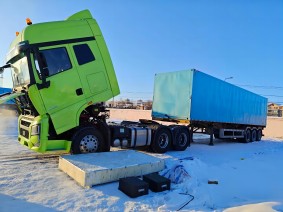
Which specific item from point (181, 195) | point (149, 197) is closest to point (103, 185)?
point (149, 197)

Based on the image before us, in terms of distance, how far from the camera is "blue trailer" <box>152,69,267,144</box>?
11852 mm

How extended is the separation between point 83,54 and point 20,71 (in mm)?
1762

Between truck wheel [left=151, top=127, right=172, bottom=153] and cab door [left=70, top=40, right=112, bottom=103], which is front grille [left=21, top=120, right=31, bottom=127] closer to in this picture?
cab door [left=70, top=40, right=112, bottom=103]

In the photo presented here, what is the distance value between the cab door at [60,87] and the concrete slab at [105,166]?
3.73 ft

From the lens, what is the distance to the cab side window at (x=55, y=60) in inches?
267

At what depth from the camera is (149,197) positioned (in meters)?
5.04

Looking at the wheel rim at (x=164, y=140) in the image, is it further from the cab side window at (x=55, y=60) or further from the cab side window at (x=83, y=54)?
the cab side window at (x=55, y=60)

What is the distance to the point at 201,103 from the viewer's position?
40.4ft

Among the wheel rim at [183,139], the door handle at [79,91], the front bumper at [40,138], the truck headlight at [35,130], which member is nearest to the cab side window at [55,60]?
the door handle at [79,91]

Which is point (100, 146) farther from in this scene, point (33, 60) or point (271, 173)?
point (271, 173)

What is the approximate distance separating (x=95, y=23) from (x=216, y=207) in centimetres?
575

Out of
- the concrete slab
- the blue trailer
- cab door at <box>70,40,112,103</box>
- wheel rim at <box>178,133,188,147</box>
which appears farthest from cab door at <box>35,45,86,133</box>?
the blue trailer

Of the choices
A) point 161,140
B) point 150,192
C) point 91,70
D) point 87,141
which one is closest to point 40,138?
point 87,141

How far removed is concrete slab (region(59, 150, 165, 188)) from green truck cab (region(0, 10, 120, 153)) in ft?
2.95
